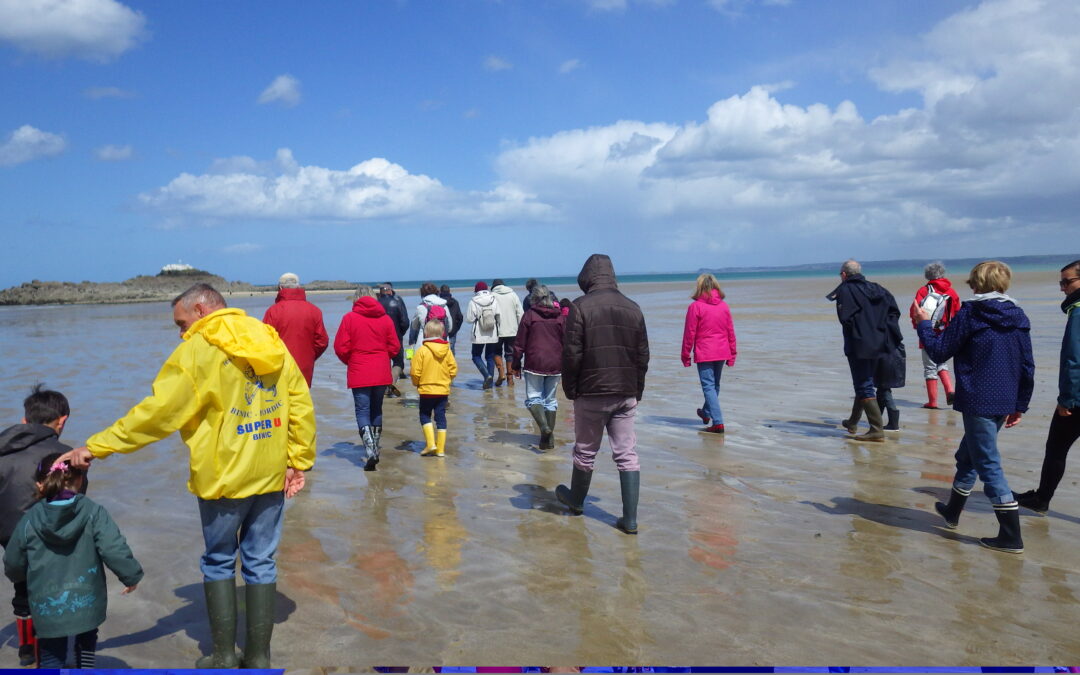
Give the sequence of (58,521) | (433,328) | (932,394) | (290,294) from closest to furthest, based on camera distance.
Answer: (58,521), (290,294), (433,328), (932,394)

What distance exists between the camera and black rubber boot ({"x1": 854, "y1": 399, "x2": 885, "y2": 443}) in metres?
8.58

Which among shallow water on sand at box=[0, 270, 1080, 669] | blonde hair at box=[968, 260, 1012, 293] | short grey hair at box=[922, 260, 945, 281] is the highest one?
short grey hair at box=[922, 260, 945, 281]

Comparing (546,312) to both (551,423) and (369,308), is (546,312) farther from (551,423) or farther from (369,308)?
(369,308)

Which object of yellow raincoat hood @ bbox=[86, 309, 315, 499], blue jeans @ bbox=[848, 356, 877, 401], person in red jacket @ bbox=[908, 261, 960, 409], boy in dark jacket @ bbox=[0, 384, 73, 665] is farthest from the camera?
blue jeans @ bbox=[848, 356, 877, 401]

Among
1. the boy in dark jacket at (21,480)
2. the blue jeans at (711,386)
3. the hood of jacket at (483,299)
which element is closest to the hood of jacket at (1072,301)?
the blue jeans at (711,386)

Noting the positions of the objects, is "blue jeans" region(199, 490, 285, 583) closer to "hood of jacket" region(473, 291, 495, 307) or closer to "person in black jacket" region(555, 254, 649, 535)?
"person in black jacket" region(555, 254, 649, 535)

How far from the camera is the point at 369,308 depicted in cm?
799

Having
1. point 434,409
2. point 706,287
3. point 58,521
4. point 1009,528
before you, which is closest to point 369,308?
point 434,409

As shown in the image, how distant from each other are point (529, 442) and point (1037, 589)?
5487mm

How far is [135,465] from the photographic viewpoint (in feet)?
26.8

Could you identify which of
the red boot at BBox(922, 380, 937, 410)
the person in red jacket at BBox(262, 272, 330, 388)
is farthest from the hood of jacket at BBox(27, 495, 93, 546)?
the red boot at BBox(922, 380, 937, 410)

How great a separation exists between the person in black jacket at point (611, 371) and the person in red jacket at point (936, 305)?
2475 millimetres

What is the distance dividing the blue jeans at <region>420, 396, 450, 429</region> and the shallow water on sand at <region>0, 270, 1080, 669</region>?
469 millimetres

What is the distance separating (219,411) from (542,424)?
17.6 feet
